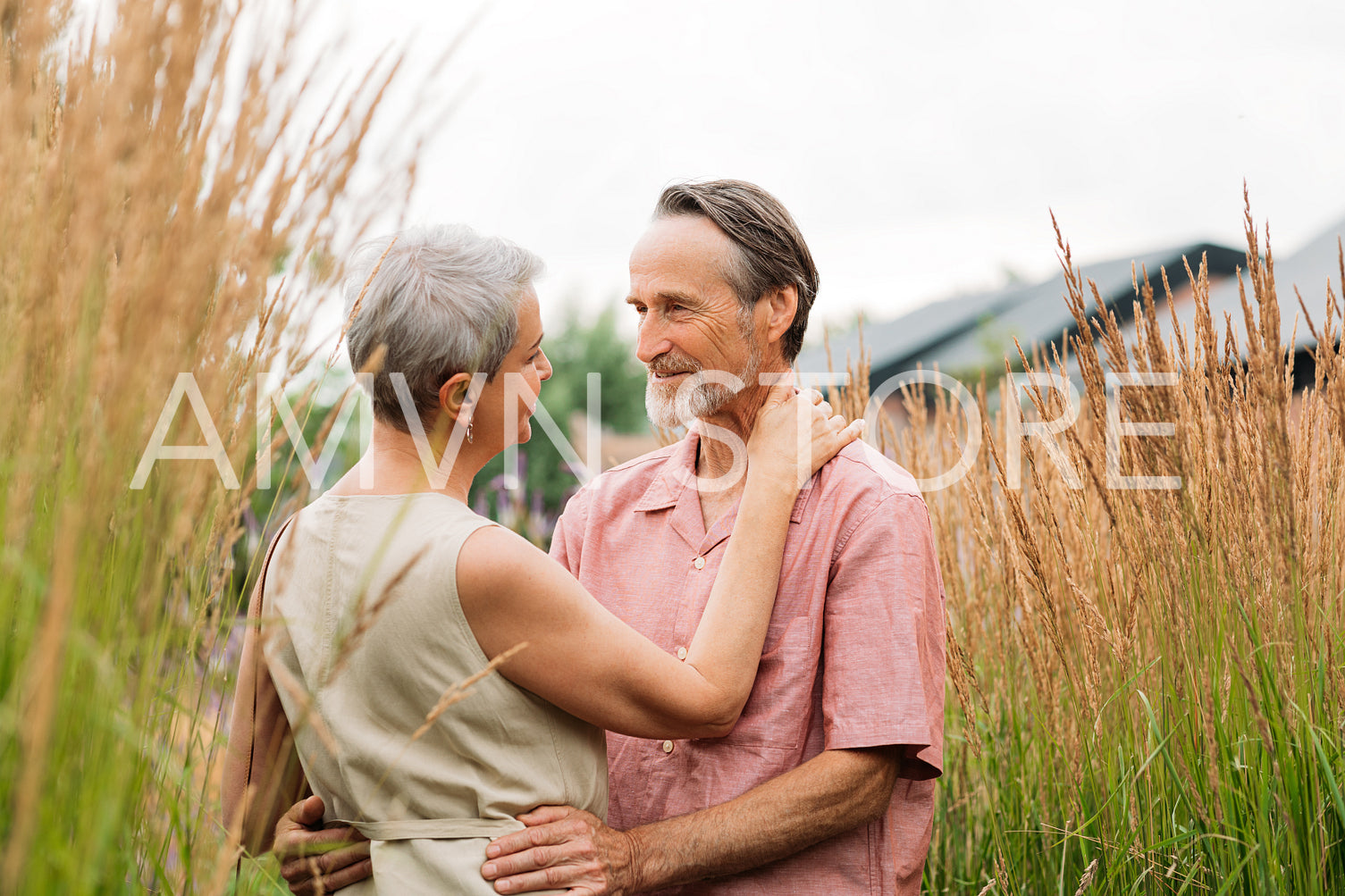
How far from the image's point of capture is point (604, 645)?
1478 mm

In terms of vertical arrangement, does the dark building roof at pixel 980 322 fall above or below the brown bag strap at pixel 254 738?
above

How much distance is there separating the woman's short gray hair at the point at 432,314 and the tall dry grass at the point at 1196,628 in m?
1.01

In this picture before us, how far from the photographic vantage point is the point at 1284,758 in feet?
5.12

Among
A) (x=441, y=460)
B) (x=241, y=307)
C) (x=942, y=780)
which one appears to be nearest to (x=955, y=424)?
(x=942, y=780)

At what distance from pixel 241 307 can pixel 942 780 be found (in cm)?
243

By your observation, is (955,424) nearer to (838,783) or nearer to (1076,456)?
(1076,456)

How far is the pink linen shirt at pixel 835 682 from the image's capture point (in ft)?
5.84

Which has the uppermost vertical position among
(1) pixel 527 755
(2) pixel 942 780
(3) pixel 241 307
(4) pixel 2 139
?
(4) pixel 2 139

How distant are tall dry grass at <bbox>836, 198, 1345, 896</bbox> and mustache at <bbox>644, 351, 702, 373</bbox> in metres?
0.68

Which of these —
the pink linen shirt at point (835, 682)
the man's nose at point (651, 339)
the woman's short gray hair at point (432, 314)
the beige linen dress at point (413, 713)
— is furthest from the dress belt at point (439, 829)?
the man's nose at point (651, 339)

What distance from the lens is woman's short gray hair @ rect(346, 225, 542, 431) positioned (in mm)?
1574

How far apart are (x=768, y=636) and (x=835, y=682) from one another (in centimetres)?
16

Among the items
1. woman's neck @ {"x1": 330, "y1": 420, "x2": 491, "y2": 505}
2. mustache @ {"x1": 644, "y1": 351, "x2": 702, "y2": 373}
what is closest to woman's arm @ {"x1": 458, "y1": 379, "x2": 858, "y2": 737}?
woman's neck @ {"x1": 330, "y1": 420, "x2": 491, "y2": 505}

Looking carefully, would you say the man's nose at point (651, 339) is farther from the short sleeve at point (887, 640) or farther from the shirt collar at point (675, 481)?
the short sleeve at point (887, 640)
